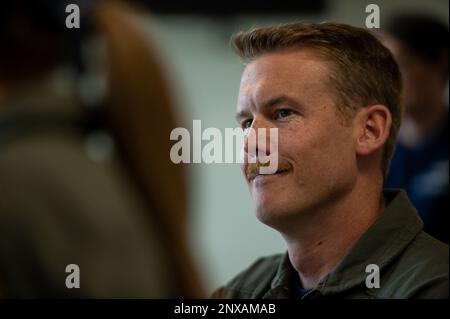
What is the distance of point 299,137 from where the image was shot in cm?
88

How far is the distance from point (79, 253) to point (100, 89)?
0.17 m

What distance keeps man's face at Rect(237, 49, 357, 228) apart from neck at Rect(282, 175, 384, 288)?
1 centimetres

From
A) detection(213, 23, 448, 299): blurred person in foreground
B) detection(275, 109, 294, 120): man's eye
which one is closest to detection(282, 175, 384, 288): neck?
detection(213, 23, 448, 299): blurred person in foreground

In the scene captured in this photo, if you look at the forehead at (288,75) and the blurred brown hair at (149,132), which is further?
the forehead at (288,75)

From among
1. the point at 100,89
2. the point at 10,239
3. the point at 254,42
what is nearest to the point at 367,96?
the point at 254,42

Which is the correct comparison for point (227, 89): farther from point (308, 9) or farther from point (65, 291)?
point (65, 291)

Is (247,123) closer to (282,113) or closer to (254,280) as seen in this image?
(282,113)

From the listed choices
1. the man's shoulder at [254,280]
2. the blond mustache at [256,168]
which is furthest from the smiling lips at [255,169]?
the man's shoulder at [254,280]

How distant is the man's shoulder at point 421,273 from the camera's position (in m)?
0.84

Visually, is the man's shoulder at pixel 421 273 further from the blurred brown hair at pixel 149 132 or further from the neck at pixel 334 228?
the blurred brown hair at pixel 149 132

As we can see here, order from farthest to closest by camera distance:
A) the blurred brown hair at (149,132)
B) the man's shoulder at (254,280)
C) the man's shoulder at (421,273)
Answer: the man's shoulder at (254,280)
the man's shoulder at (421,273)
the blurred brown hair at (149,132)

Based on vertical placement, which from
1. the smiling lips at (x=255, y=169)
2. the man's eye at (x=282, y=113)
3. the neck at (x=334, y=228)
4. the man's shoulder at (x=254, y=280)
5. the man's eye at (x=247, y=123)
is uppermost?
the man's eye at (x=282, y=113)

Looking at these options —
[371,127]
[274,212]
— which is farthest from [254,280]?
[371,127]

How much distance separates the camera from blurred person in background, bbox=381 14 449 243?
37.7 inches
